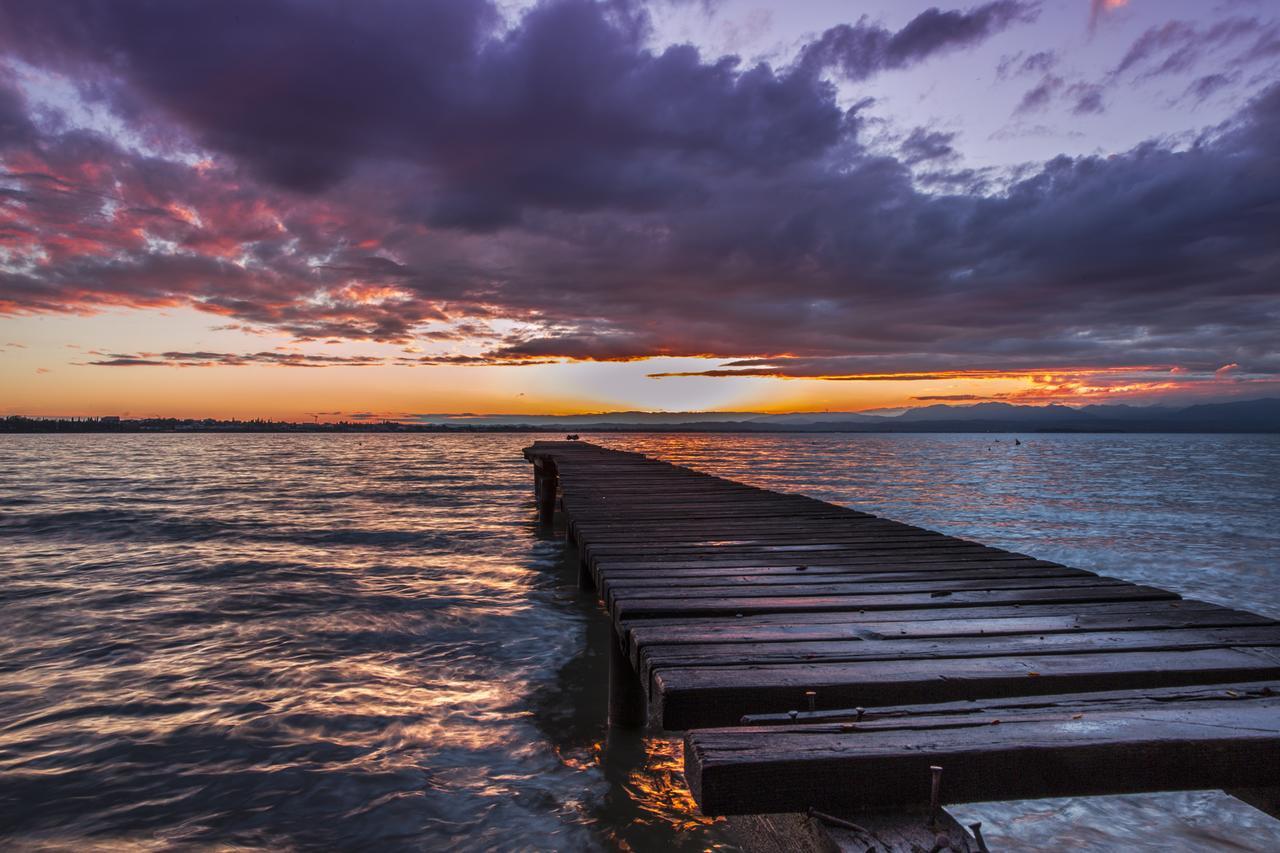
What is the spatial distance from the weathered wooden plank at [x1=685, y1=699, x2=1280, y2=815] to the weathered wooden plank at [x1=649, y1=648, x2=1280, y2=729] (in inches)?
16.3

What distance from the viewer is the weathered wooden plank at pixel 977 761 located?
6.41 feet

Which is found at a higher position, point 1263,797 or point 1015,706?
point 1015,706

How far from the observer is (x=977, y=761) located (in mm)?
2029

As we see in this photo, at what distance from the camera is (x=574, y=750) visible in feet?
17.3

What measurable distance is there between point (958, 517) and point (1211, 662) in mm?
20715

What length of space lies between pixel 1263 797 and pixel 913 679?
1075 mm

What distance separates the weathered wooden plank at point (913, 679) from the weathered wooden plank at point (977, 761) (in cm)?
41

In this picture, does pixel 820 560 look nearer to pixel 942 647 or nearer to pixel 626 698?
pixel 626 698

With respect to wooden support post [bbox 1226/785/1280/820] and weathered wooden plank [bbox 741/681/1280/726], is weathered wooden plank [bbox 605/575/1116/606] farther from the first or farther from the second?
wooden support post [bbox 1226/785/1280/820]

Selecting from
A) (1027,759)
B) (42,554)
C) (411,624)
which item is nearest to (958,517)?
(411,624)

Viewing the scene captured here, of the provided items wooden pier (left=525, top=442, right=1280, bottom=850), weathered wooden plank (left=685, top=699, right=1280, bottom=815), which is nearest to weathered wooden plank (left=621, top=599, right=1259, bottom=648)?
wooden pier (left=525, top=442, right=1280, bottom=850)

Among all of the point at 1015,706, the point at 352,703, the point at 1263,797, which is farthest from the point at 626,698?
the point at 1263,797

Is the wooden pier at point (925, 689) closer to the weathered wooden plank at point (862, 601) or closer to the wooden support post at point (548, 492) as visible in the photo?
the weathered wooden plank at point (862, 601)

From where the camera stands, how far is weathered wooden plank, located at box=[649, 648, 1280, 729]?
8.63 feet
